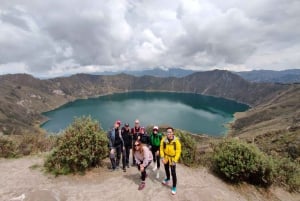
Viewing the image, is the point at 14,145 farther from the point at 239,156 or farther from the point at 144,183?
the point at 239,156

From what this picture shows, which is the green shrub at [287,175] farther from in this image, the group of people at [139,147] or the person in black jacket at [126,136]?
the person in black jacket at [126,136]

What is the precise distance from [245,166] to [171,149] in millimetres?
6000

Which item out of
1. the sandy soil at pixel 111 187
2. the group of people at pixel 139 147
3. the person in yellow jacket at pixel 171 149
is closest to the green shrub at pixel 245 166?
the sandy soil at pixel 111 187

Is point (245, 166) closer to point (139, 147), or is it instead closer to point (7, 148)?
point (139, 147)

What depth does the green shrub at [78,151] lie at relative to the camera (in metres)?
12.5

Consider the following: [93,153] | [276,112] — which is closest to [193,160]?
[93,153]

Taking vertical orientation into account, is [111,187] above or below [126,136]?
below

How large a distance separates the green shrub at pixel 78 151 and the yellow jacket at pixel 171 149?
14.5 feet

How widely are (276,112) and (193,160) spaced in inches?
7182

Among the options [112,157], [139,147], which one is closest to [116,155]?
[112,157]

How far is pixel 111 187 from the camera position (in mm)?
10992

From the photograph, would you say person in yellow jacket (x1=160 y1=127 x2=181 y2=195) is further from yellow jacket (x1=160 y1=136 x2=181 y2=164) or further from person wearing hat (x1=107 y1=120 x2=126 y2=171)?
person wearing hat (x1=107 y1=120 x2=126 y2=171)

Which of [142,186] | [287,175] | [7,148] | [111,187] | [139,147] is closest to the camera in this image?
[142,186]

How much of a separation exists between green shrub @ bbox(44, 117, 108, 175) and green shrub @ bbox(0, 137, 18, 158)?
16.8ft
